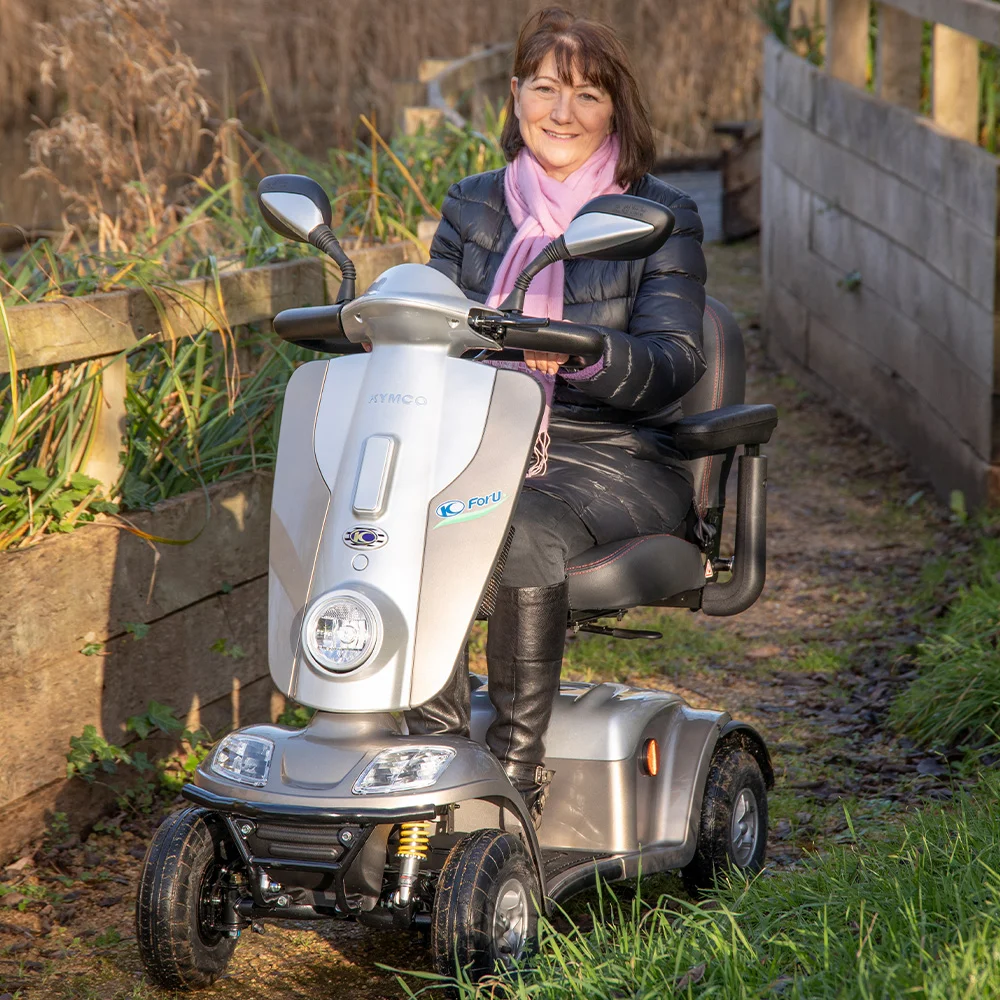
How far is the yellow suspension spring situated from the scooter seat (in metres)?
0.58

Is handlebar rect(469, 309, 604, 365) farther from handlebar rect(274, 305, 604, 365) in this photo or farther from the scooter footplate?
the scooter footplate

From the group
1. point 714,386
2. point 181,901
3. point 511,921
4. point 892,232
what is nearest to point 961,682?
point 714,386

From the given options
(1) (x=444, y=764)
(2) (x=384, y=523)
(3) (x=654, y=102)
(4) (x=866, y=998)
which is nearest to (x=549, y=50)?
(2) (x=384, y=523)

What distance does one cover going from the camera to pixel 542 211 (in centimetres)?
316

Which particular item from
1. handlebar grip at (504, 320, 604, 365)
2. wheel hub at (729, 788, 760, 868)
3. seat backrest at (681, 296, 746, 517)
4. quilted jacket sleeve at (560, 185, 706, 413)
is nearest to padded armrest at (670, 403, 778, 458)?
quilted jacket sleeve at (560, 185, 706, 413)

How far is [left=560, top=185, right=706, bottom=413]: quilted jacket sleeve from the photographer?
2719 millimetres

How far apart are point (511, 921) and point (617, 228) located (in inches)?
45.9

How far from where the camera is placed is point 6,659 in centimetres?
328

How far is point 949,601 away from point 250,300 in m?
2.45

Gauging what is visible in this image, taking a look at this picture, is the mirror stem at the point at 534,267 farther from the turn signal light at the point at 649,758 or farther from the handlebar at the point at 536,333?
the turn signal light at the point at 649,758

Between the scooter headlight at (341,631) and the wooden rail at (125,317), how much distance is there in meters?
1.25

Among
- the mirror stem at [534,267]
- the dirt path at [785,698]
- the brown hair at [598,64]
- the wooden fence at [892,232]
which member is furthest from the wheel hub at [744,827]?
the wooden fence at [892,232]

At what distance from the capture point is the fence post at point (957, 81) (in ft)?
18.7

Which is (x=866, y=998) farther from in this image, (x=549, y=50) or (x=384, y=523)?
(x=549, y=50)
